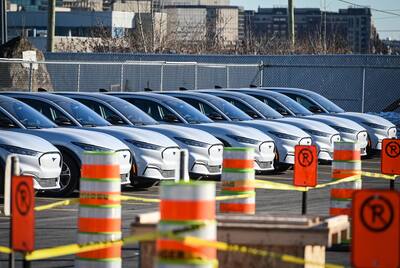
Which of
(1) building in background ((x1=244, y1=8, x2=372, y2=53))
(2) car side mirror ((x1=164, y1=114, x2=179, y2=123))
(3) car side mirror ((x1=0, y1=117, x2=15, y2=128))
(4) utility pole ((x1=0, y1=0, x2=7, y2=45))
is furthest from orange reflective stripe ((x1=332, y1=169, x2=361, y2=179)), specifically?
(1) building in background ((x1=244, y1=8, x2=372, y2=53))

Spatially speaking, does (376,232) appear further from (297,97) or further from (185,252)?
(297,97)

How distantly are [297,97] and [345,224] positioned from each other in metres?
20.1

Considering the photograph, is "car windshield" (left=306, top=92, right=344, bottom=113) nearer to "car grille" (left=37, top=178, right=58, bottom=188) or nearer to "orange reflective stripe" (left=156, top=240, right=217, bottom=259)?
"car grille" (left=37, top=178, right=58, bottom=188)

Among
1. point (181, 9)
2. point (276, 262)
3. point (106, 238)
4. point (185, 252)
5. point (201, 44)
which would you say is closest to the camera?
point (185, 252)

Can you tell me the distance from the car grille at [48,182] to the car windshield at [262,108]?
910cm

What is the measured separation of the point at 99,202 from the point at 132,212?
684cm

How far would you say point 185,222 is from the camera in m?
7.67

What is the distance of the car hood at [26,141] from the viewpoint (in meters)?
18.2

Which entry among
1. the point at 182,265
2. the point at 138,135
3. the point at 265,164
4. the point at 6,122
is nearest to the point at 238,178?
the point at 182,265

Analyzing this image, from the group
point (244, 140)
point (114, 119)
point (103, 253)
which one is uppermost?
point (114, 119)

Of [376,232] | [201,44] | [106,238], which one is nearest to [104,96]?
[106,238]

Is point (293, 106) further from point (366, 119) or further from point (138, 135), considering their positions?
point (138, 135)

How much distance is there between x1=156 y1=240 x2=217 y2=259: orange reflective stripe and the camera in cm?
752

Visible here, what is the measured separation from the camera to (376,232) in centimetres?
816
